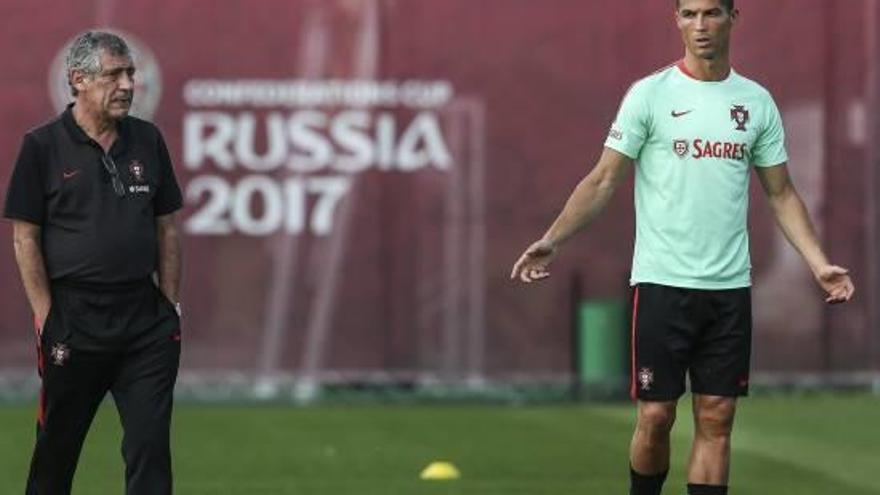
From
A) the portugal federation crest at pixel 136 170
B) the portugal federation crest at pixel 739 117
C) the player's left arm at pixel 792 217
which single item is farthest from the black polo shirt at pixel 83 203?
the player's left arm at pixel 792 217

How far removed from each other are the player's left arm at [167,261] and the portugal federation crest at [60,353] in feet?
1.35

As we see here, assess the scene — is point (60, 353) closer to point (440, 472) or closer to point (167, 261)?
point (167, 261)

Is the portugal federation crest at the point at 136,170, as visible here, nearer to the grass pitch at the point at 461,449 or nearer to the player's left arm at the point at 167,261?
the player's left arm at the point at 167,261

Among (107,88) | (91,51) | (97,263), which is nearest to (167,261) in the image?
(97,263)

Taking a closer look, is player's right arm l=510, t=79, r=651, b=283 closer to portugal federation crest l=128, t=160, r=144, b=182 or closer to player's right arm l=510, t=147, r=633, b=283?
player's right arm l=510, t=147, r=633, b=283

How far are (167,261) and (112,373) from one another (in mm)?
440

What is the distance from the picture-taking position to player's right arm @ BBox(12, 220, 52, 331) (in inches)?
334

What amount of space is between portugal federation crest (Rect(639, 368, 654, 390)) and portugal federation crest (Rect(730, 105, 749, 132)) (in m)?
0.97

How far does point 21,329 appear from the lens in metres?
17.9

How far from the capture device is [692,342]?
30.6 ft

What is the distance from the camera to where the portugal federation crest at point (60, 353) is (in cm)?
859

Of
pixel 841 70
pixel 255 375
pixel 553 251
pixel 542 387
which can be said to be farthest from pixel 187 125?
pixel 553 251

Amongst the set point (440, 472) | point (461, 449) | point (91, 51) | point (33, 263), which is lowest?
point (461, 449)

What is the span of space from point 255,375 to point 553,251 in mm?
9136
